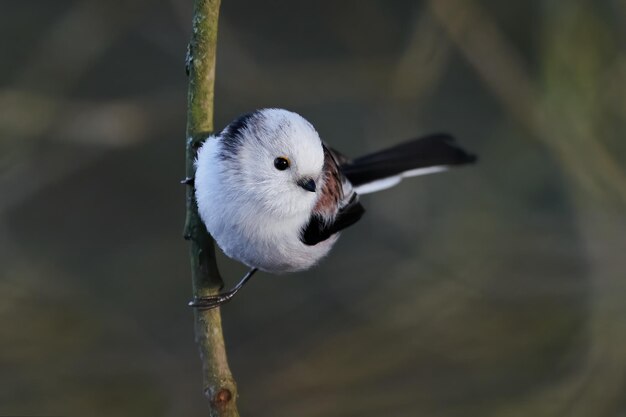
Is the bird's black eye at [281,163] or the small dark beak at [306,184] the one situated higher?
the bird's black eye at [281,163]

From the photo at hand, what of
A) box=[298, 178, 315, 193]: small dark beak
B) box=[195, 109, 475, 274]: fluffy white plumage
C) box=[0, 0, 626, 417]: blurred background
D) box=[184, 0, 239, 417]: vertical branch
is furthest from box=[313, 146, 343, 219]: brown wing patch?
box=[0, 0, 626, 417]: blurred background

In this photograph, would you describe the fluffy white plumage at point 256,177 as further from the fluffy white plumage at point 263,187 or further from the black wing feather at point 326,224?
the black wing feather at point 326,224

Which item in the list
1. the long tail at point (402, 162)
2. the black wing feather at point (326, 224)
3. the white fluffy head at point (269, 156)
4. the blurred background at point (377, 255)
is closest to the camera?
the white fluffy head at point (269, 156)

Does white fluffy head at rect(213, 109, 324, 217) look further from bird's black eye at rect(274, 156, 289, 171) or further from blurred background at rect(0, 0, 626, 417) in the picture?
blurred background at rect(0, 0, 626, 417)

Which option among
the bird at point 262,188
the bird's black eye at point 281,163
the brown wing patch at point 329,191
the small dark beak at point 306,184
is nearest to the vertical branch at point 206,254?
the bird at point 262,188

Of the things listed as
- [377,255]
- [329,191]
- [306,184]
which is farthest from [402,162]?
[377,255]

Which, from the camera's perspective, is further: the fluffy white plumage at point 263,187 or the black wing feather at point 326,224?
the black wing feather at point 326,224

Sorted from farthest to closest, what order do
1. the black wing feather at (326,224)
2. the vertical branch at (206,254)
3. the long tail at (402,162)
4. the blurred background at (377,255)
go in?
the blurred background at (377,255) < the long tail at (402,162) < the black wing feather at (326,224) < the vertical branch at (206,254)

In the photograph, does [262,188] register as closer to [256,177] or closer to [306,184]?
[256,177]
